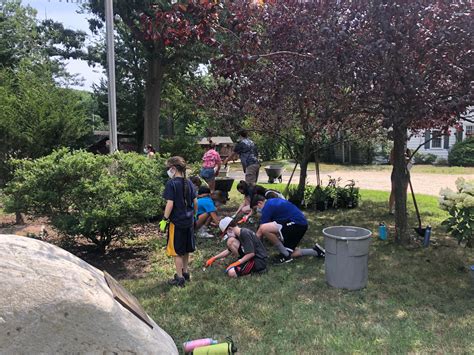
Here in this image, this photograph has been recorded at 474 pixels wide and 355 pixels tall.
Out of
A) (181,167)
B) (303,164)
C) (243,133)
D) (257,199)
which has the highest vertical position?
(243,133)

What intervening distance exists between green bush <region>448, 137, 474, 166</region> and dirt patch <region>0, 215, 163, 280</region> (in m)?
21.6

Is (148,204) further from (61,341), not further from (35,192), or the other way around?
(61,341)

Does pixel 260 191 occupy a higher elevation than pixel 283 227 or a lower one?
higher

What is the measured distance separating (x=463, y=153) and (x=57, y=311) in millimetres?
25495

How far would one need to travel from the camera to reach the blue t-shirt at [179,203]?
4812 mm

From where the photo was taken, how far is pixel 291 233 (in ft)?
19.2

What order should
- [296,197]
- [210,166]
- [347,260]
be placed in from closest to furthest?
1. [347,260]
2. [210,166]
3. [296,197]

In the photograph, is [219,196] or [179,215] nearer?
[179,215]

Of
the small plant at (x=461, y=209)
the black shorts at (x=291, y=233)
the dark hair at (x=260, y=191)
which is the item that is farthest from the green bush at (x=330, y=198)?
the small plant at (x=461, y=209)

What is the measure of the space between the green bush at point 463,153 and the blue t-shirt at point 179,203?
22.7 meters

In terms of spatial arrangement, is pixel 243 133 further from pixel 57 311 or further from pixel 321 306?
pixel 57 311

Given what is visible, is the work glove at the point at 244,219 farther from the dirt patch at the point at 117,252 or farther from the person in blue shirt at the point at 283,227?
the person in blue shirt at the point at 283,227

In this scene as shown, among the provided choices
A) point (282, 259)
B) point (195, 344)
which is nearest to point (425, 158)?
point (282, 259)

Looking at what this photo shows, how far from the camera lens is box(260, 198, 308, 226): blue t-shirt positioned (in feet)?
19.2
